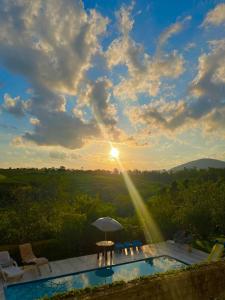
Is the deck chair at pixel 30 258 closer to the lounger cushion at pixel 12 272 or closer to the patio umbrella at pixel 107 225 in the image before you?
the lounger cushion at pixel 12 272

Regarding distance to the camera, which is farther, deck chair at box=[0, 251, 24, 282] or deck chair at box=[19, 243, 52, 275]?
deck chair at box=[19, 243, 52, 275]

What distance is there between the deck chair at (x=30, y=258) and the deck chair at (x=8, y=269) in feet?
1.89

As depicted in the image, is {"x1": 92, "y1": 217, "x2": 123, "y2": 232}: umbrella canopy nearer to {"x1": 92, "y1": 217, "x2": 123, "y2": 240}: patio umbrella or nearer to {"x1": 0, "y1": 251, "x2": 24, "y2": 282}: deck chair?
{"x1": 92, "y1": 217, "x2": 123, "y2": 240}: patio umbrella

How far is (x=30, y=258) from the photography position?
43.5 feet

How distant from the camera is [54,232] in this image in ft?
51.3

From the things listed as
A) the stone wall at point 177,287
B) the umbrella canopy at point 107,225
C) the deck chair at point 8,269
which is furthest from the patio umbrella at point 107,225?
the stone wall at point 177,287

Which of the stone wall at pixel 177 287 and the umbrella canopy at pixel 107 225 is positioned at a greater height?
the umbrella canopy at pixel 107 225

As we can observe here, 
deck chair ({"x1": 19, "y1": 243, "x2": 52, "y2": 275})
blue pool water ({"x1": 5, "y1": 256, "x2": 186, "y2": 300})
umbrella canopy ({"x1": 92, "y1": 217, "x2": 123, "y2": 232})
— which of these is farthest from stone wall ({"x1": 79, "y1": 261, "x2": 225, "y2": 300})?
deck chair ({"x1": 19, "y1": 243, "x2": 52, "y2": 275})

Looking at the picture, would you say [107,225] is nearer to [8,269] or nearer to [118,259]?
[118,259]

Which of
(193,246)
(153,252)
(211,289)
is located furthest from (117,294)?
(193,246)

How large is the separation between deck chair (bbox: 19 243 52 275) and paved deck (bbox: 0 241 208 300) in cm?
35

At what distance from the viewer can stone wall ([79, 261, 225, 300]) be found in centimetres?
619

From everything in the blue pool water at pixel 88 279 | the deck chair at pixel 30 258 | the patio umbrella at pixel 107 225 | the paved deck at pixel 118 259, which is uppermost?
the patio umbrella at pixel 107 225

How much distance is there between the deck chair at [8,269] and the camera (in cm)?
1148
